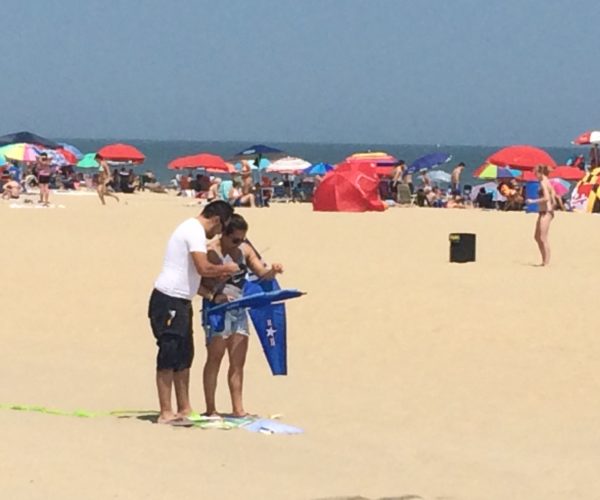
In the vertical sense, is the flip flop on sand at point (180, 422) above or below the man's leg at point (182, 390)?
below

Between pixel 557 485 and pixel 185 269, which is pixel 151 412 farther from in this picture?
pixel 557 485

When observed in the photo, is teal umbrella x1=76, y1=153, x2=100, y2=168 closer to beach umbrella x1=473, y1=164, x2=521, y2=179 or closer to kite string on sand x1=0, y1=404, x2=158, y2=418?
beach umbrella x1=473, y1=164, x2=521, y2=179

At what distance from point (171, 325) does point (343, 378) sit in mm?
2908

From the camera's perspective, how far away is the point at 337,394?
28.4ft

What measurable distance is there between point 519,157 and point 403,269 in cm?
1172

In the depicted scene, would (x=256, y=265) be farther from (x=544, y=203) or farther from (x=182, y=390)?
(x=544, y=203)

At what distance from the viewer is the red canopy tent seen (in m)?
25.3

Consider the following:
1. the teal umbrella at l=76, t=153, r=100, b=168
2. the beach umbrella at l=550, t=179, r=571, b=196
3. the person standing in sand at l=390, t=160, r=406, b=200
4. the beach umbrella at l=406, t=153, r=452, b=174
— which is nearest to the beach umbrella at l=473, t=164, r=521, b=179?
the beach umbrella at l=406, t=153, r=452, b=174

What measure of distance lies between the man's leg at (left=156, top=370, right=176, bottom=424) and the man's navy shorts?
0.23 feet

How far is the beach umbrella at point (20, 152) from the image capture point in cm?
3438

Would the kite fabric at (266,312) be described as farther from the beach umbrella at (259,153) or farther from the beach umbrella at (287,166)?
the beach umbrella at (287,166)

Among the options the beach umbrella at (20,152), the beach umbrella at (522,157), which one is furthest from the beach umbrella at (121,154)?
the beach umbrella at (522,157)

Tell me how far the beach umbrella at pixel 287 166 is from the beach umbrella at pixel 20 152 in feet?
22.7

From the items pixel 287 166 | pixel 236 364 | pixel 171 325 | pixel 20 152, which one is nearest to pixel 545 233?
pixel 236 364
